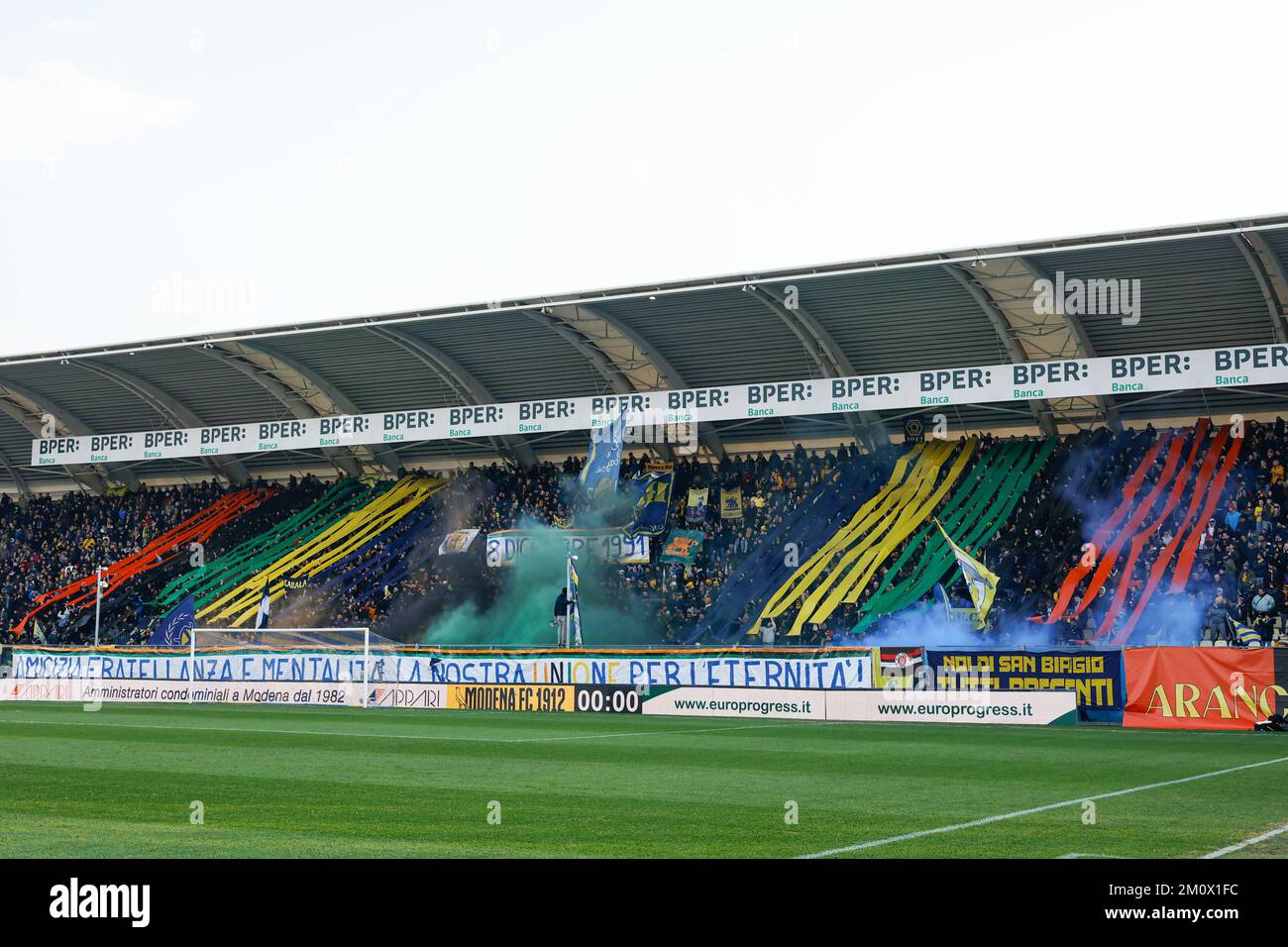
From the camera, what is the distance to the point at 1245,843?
9852 millimetres

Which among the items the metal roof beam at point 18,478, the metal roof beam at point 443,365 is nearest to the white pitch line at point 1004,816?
the metal roof beam at point 443,365

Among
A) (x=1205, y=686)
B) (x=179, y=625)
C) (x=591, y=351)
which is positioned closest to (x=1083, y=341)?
(x=591, y=351)

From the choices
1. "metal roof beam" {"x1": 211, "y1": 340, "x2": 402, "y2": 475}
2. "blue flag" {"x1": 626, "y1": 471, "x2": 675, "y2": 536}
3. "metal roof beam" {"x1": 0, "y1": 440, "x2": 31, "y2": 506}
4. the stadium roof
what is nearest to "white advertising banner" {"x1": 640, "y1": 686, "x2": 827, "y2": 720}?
the stadium roof

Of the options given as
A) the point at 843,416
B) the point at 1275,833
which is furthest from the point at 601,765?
the point at 843,416

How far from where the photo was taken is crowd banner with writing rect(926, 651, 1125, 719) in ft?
87.1

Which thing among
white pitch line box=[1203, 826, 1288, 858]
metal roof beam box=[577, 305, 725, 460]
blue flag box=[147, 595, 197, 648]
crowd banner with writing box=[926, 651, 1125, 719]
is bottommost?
white pitch line box=[1203, 826, 1288, 858]

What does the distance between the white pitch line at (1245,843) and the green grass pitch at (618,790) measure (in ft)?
0.37

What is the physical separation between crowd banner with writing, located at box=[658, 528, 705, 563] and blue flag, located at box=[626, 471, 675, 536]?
19.2 inches

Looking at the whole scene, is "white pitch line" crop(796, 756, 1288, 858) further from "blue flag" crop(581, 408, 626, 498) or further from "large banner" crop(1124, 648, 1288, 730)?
"blue flag" crop(581, 408, 626, 498)

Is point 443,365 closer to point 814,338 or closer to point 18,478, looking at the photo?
point 814,338

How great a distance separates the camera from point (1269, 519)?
122 ft

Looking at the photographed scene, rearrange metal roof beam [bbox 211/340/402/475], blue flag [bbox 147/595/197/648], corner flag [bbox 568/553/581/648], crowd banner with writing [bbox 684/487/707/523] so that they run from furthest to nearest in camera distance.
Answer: metal roof beam [bbox 211/340/402/475]
crowd banner with writing [bbox 684/487/707/523]
blue flag [bbox 147/595/197/648]
corner flag [bbox 568/553/581/648]

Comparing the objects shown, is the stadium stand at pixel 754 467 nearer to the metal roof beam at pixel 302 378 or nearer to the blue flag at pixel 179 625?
the metal roof beam at pixel 302 378

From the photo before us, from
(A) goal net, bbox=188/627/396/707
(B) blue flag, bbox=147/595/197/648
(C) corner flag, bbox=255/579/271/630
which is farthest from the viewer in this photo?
(C) corner flag, bbox=255/579/271/630
